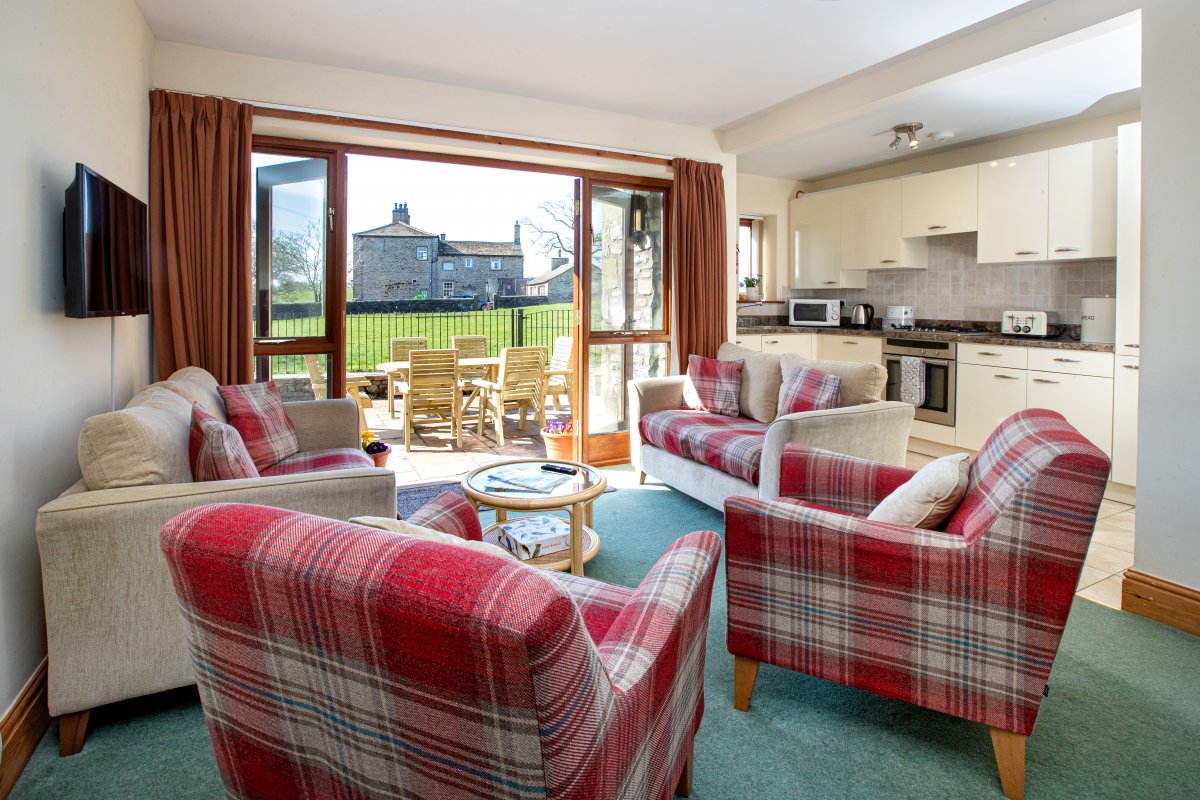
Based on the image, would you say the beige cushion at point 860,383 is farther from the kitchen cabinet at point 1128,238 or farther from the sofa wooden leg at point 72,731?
the sofa wooden leg at point 72,731

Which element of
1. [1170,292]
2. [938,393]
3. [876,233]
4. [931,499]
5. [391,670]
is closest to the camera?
[391,670]

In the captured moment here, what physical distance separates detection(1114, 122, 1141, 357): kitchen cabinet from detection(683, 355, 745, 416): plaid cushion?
85.3 inches

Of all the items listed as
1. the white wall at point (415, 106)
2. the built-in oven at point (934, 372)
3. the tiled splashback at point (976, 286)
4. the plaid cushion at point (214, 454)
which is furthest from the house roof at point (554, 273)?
the plaid cushion at point (214, 454)

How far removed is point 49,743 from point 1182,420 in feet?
12.4

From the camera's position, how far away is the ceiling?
10.3 ft

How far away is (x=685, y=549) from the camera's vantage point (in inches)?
59.9

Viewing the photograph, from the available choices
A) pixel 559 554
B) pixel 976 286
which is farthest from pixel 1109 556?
pixel 976 286

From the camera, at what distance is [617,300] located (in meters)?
5.14

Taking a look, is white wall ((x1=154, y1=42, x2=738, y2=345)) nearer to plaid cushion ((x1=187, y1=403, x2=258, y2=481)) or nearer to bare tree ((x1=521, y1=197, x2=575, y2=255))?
plaid cushion ((x1=187, y1=403, x2=258, y2=481))

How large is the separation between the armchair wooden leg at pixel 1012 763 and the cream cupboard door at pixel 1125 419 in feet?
10.5

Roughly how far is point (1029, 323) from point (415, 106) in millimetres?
4446

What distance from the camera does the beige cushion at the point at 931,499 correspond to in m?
1.78

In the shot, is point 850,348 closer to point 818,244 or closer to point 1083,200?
point 818,244

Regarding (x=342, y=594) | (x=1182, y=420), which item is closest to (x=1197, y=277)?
(x=1182, y=420)
